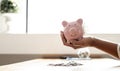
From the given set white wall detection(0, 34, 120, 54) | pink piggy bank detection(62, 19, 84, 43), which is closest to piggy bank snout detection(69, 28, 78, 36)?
pink piggy bank detection(62, 19, 84, 43)

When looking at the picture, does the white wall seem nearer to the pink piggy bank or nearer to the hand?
the hand

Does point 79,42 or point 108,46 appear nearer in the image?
point 79,42

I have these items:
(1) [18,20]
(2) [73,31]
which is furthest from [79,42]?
(1) [18,20]

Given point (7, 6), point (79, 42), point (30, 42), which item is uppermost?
point (7, 6)

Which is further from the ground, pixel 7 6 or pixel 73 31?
pixel 7 6

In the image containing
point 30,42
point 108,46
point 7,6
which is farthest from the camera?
point 7,6

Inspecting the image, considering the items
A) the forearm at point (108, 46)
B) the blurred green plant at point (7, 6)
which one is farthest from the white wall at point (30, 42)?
the forearm at point (108, 46)

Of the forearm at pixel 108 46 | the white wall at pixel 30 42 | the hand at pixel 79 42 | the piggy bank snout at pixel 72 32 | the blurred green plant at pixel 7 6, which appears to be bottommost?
the white wall at pixel 30 42

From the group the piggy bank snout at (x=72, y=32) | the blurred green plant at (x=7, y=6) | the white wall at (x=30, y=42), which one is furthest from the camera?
the blurred green plant at (x=7, y=6)

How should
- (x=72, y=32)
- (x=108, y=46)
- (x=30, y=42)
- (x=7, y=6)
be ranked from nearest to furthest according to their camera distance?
(x=72, y=32)
(x=108, y=46)
(x=30, y=42)
(x=7, y=6)

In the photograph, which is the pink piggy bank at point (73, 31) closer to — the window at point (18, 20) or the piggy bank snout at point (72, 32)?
the piggy bank snout at point (72, 32)

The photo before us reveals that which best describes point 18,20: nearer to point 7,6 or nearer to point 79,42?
point 7,6

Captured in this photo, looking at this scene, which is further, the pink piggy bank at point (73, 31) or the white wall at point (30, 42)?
the white wall at point (30, 42)

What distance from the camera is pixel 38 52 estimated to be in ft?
7.46
